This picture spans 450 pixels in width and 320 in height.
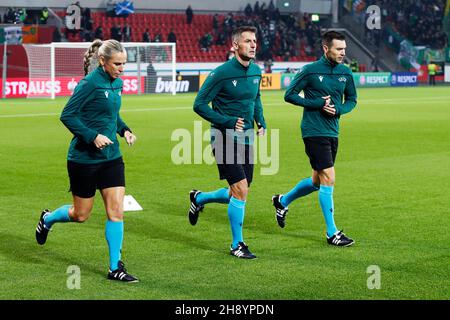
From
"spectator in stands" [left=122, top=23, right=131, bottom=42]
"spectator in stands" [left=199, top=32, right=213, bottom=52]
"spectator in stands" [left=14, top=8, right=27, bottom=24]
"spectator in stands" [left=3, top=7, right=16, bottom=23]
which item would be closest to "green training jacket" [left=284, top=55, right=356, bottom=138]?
"spectator in stands" [left=3, top=7, right=16, bottom=23]

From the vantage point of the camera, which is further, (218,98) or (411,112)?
(411,112)

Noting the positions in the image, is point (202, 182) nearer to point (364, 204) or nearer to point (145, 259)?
point (364, 204)

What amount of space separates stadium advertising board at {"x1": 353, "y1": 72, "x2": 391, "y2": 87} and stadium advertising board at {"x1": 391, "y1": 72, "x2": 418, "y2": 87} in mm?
416

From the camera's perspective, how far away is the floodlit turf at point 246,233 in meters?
7.53

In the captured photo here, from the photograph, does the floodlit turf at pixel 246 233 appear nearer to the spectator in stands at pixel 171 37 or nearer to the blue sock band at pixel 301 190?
the blue sock band at pixel 301 190

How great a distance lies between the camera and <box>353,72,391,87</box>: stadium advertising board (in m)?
57.2

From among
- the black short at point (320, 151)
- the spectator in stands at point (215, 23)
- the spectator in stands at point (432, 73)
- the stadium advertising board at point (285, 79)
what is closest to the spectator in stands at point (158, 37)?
the spectator in stands at point (215, 23)

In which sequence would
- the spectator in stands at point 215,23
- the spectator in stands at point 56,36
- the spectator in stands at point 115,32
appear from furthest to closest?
the spectator in stands at point 215,23 < the spectator in stands at point 115,32 < the spectator in stands at point 56,36

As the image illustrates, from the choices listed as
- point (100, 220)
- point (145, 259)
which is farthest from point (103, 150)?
point (100, 220)

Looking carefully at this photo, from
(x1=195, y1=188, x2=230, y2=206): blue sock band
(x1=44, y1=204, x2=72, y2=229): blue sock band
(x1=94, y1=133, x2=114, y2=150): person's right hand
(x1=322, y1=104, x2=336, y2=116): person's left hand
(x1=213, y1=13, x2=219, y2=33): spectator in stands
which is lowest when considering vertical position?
(x1=195, y1=188, x2=230, y2=206): blue sock band

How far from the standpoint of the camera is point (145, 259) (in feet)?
28.5

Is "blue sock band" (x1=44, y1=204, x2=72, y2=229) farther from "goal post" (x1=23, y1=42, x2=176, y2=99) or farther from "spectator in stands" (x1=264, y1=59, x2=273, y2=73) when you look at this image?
"spectator in stands" (x1=264, y1=59, x2=273, y2=73)

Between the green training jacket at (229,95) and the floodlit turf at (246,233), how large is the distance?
4.31 feet
